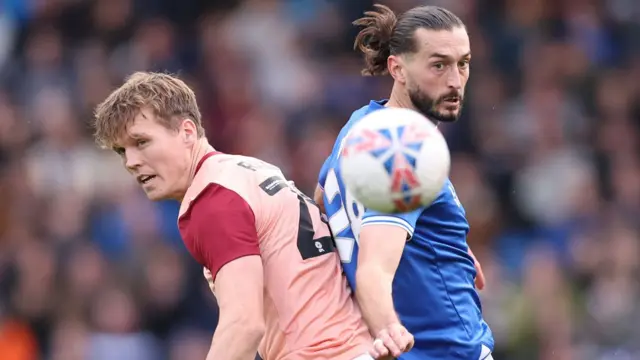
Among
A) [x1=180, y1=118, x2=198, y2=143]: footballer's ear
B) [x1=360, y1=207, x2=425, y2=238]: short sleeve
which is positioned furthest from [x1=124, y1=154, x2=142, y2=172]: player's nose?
[x1=360, y1=207, x2=425, y2=238]: short sleeve

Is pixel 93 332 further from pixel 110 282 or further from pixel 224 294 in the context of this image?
pixel 224 294

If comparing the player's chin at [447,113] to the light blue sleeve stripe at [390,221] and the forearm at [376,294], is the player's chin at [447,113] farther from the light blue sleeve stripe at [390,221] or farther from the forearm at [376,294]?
the forearm at [376,294]

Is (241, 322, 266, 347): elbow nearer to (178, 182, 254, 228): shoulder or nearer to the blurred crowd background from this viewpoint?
(178, 182, 254, 228): shoulder

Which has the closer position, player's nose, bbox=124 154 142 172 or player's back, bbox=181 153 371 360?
player's back, bbox=181 153 371 360

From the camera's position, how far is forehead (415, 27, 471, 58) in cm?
607

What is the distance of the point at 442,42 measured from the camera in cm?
608

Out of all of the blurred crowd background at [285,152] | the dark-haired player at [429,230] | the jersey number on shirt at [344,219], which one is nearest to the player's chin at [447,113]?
the dark-haired player at [429,230]

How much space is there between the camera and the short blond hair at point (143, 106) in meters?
5.91

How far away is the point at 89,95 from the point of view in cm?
1361

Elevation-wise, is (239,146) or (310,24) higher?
(310,24)

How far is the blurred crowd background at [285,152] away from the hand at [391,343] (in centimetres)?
640

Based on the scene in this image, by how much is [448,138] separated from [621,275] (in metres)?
2.46

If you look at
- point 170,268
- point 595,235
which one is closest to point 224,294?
point 170,268

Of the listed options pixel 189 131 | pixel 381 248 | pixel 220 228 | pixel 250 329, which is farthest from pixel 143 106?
pixel 381 248
